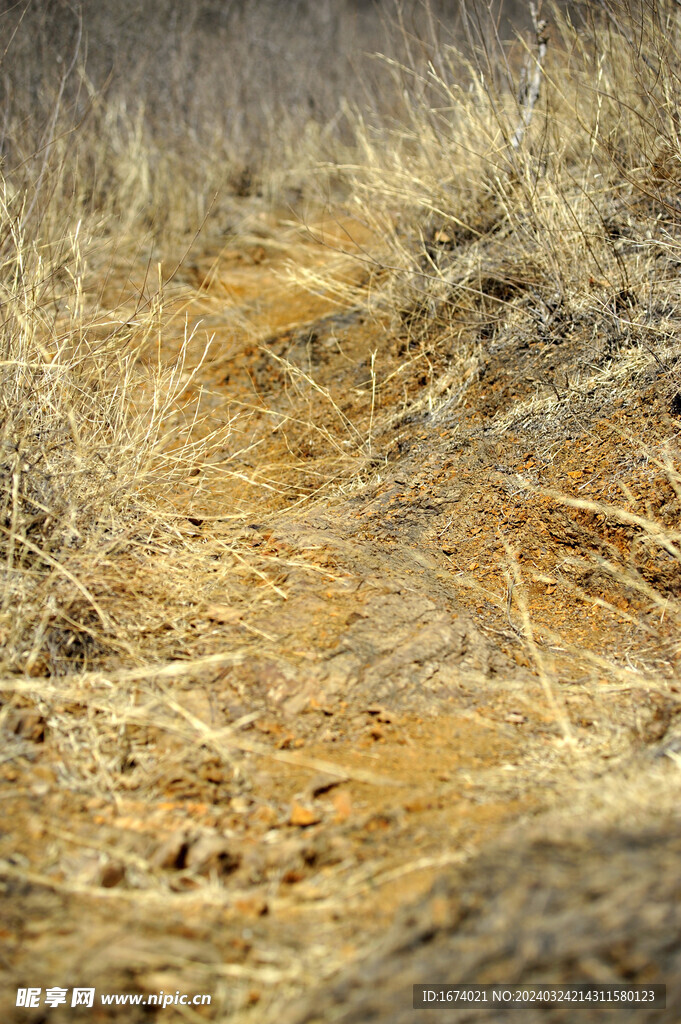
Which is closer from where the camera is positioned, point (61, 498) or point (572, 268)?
point (61, 498)

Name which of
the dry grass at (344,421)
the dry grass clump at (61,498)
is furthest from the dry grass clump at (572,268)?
the dry grass clump at (61,498)

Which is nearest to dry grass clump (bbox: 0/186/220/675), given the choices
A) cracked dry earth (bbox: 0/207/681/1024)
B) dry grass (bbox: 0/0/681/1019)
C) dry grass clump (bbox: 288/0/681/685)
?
dry grass (bbox: 0/0/681/1019)

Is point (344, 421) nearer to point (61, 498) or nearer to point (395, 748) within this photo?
point (61, 498)

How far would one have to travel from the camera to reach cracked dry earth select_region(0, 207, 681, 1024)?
1.20 metres

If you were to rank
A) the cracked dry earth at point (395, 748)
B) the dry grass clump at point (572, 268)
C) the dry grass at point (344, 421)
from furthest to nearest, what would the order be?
1. the dry grass clump at point (572, 268)
2. the dry grass at point (344, 421)
3. the cracked dry earth at point (395, 748)

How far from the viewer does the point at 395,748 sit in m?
1.79

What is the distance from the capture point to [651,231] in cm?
314

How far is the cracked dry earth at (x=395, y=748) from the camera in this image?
3.94 ft

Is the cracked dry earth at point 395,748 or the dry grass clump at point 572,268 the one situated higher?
the dry grass clump at point 572,268

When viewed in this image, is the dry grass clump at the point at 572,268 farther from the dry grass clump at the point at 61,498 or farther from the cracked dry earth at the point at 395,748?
the dry grass clump at the point at 61,498

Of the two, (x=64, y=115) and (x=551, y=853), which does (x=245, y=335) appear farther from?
(x=551, y=853)

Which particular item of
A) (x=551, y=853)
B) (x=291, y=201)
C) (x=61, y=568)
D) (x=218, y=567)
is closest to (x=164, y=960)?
(x=551, y=853)

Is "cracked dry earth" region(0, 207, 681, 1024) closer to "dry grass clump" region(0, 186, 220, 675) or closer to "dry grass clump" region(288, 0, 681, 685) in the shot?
"dry grass clump" region(288, 0, 681, 685)

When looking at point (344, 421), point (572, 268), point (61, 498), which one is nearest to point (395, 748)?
point (61, 498)
